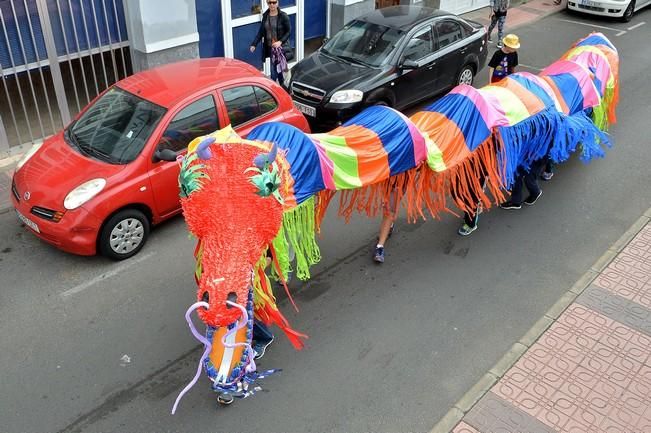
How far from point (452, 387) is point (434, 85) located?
6.44 metres

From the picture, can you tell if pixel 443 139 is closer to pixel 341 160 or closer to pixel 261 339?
pixel 341 160

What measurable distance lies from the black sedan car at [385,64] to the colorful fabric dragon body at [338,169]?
8.31ft

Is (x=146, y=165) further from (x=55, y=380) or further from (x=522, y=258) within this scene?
(x=522, y=258)

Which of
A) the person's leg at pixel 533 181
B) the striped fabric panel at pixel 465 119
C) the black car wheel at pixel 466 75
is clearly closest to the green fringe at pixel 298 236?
the striped fabric panel at pixel 465 119

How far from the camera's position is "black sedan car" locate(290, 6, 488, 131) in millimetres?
9367

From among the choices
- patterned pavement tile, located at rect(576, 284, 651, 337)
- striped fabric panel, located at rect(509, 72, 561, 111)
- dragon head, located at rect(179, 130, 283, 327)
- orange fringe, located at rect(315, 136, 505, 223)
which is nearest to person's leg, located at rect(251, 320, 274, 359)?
orange fringe, located at rect(315, 136, 505, 223)

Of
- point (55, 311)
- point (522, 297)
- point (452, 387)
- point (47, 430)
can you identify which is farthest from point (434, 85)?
point (47, 430)

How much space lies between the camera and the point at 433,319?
6195 millimetres

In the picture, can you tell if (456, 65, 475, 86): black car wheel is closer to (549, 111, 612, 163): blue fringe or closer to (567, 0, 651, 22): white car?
(549, 111, 612, 163): blue fringe

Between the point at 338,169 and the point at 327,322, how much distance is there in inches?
63.8

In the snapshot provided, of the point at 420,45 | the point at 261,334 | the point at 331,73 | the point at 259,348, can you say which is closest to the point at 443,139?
the point at 261,334

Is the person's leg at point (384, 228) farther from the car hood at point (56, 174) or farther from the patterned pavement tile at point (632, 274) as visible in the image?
the car hood at point (56, 174)

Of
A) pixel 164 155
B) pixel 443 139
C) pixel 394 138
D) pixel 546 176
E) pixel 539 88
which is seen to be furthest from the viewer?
pixel 546 176

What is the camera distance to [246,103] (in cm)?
748
